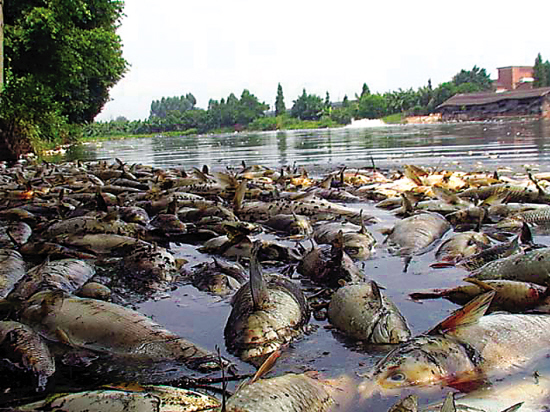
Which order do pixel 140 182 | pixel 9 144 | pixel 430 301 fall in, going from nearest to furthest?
pixel 430 301 < pixel 140 182 < pixel 9 144

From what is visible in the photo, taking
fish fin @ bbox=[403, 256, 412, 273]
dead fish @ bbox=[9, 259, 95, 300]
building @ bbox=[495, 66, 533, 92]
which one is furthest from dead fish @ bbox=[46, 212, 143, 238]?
building @ bbox=[495, 66, 533, 92]

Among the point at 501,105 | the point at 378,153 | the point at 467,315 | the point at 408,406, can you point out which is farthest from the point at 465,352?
the point at 501,105

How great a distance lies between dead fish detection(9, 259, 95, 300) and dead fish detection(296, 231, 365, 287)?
5.70 feet

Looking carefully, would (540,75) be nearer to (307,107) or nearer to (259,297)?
(307,107)

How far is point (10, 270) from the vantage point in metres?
4.10

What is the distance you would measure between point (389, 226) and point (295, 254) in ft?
6.26

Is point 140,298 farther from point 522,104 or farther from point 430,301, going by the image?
point 522,104

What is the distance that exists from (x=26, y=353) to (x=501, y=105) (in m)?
94.1

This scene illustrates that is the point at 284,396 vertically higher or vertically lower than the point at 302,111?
lower

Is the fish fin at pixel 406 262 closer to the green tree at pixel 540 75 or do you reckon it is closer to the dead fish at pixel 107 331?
the dead fish at pixel 107 331

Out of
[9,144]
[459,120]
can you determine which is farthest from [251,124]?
[9,144]

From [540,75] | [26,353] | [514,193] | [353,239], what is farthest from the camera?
[540,75]

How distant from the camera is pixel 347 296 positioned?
334 cm

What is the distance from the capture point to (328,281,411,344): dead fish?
301 cm
